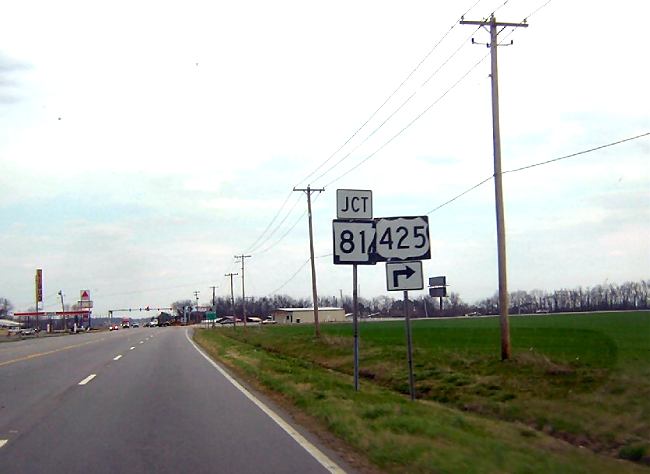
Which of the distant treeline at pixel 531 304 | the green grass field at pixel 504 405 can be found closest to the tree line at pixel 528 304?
the distant treeline at pixel 531 304

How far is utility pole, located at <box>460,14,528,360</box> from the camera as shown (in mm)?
19438

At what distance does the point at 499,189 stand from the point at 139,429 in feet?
41.2

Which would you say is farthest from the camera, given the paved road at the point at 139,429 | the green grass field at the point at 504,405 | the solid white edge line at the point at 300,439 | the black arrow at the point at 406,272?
the black arrow at the point at 406,272

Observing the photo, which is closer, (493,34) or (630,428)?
(630,428)

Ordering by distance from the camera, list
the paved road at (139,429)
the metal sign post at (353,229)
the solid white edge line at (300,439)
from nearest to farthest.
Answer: the solid white edge line at (300,439) → the paved road at (139,429) → the metal sign post at (353,229)

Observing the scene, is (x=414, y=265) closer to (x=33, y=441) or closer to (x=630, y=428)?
(x=630, y=428)

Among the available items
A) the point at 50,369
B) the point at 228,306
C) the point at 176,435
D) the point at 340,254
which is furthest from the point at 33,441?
the point at 228,306

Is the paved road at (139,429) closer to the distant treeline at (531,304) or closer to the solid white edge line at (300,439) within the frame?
the solid white edge line at (300,439)

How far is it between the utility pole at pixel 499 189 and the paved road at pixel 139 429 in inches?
303

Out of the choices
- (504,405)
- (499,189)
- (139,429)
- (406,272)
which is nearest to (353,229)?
(406,272)

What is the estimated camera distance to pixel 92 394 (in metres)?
15.7

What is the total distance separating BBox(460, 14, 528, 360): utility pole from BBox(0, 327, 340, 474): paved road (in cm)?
771

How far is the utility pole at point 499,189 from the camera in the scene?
765 inches

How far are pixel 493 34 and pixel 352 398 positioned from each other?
462 inches
